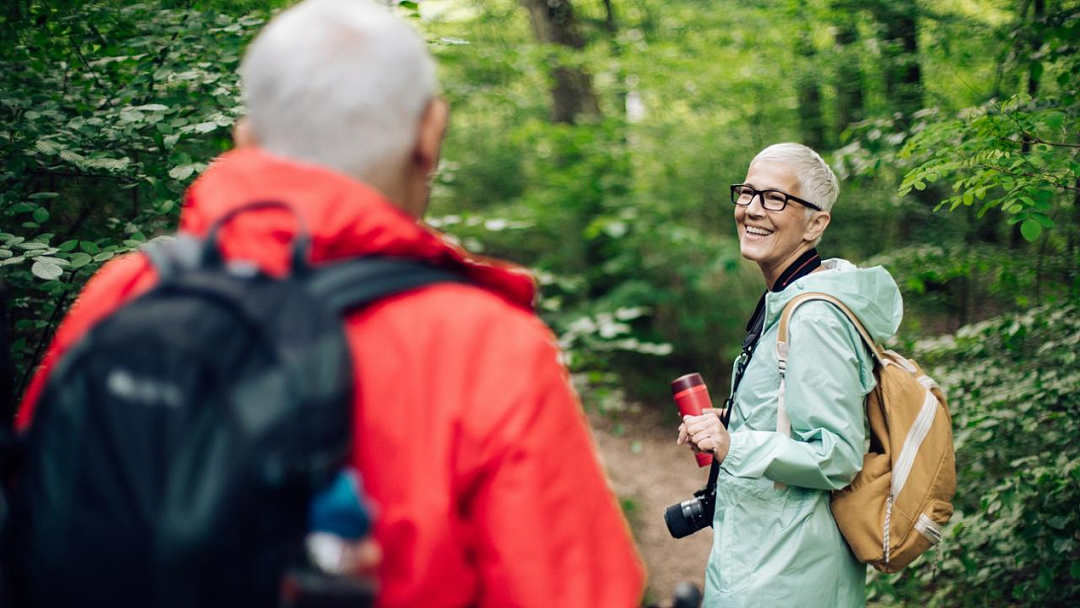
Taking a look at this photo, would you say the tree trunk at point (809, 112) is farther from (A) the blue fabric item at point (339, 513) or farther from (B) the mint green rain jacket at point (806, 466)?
(A) the blue fabric item at point (339, 513)

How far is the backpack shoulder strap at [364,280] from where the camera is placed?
910 millimetres

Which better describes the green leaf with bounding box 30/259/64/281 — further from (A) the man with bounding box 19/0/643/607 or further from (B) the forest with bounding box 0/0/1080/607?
(A) the man with bounding box 19/0/643/607

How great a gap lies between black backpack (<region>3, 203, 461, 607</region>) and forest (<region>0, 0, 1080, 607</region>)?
161 centimetres

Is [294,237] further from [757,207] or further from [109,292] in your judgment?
[757,207]

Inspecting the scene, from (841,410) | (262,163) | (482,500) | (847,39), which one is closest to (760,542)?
(841,410)

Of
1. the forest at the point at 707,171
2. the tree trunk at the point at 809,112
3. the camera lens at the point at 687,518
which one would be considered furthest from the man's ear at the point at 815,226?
the tree trunk at the point at 809,112

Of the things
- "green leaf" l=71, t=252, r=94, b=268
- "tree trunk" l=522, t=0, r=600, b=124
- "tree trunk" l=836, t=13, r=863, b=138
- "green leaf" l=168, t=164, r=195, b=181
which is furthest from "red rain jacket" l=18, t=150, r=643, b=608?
"tree trunk" l=522, t=0, r=600, b=124

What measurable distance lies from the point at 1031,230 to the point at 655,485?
179 inches

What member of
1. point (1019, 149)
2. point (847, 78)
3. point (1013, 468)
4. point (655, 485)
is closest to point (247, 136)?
point (1019, 149)

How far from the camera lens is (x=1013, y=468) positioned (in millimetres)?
3492

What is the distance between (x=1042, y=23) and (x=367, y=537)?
3560 mm

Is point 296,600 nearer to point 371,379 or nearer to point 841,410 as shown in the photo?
point 371,379

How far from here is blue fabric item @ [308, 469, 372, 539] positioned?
2.71 feet

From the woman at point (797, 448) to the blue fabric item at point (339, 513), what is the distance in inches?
56.1
